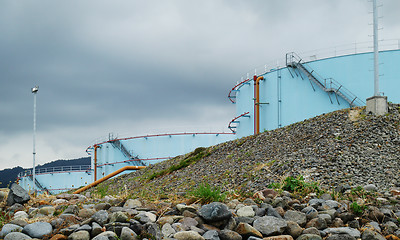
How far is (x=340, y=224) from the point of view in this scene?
247 inches

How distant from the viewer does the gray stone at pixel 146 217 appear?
541 cm

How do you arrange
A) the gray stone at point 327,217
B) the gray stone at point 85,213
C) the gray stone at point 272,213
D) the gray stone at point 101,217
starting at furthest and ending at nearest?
the gray stone at point 327,217 → the gray stone at point 272,213 → the gray stone at point 85,213 → the gray stone at point 101,217

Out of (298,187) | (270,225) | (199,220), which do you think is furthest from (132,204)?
(298,187)

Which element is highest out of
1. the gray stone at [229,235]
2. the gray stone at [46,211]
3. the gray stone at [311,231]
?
the gray stone at [46,211]

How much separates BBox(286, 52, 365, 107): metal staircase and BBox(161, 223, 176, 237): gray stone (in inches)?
766

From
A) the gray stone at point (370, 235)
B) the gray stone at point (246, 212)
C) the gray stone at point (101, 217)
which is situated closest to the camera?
the gray stone at point (101, 217)

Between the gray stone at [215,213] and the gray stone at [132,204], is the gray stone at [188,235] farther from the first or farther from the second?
the gray stone at [132,204]

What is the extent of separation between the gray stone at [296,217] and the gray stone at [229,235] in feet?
4.01

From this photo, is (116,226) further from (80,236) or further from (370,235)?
(370,235)

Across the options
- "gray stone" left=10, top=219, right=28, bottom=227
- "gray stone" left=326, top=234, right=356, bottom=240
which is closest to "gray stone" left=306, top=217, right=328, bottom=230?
"gray stone" left=326, top=234, right=356, bottom=240

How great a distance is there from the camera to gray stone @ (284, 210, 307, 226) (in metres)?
6.04

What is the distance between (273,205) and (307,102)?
18.3 m

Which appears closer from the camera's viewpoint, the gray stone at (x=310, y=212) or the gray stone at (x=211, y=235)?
the gray stone at (x=211, y=235)

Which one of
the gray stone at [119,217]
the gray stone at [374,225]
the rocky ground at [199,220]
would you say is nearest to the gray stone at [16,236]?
the rocky ground at [199,220]
